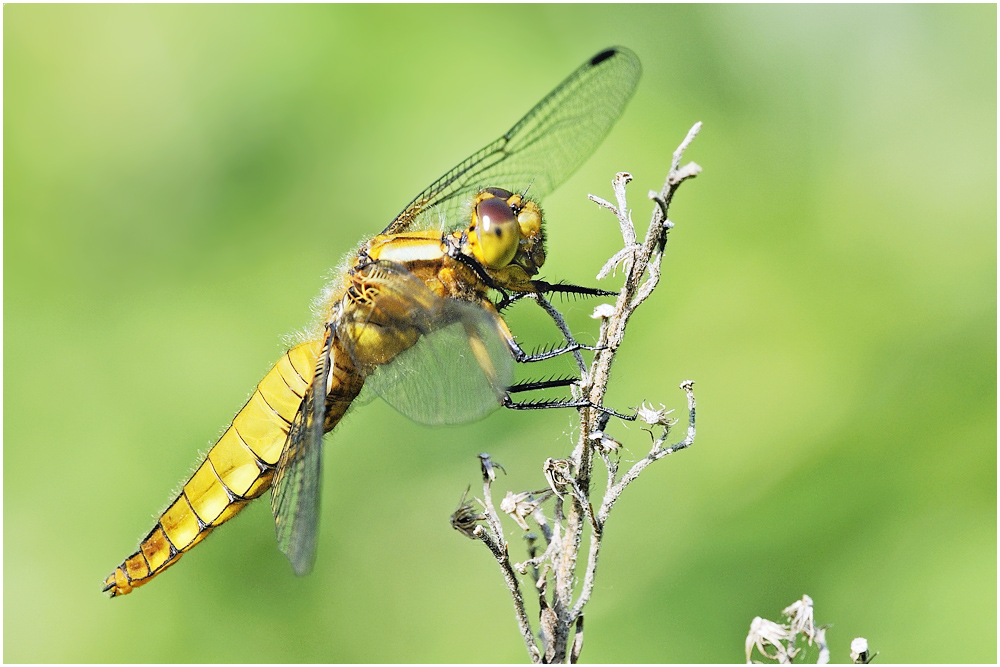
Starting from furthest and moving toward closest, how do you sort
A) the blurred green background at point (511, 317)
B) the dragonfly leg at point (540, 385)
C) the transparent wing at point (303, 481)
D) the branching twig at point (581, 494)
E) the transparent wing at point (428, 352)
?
the blurred green background at point (511, 317)
the transparent wing at point (428, 352)
the dragonfly leg at point (540, 385)
the transparent wing at point (303, 481)
the branching twig at point (581, 494)

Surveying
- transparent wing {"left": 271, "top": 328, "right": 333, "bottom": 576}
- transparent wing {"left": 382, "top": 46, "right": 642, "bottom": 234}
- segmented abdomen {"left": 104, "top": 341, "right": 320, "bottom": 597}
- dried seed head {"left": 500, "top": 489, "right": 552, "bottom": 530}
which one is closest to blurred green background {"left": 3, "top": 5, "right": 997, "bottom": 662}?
segmented abdomen {"left": 104, "top": 341, "right": 320, "bottom": 597}

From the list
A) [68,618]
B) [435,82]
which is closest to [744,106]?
[435,82]

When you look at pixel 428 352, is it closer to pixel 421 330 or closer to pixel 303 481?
pixel 421 330

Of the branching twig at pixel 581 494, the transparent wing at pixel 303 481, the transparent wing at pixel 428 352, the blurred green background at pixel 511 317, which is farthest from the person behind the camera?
the blurred green background at pixel 511 317

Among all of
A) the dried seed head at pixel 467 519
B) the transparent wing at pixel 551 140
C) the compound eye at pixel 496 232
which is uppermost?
the transparent wing at pixel 551 140

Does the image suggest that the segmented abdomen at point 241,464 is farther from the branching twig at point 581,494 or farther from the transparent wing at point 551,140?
the branching twig at point 581,494

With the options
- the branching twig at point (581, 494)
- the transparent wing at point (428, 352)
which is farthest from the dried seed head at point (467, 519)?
the transparent wing at point (428, 352)

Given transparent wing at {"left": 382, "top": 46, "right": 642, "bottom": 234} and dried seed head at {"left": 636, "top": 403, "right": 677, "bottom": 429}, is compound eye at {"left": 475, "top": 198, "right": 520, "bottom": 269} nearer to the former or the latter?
transparent wing at {"left": 382, "top": 46, "right": 642, "bottom": 234}
